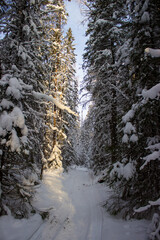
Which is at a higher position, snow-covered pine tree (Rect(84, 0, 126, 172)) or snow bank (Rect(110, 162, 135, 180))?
snow-covered pine tree (Rect(84, 0, 126, 172))

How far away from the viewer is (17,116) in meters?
3.99

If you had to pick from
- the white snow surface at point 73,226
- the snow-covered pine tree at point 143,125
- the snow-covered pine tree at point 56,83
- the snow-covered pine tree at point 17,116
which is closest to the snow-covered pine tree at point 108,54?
the snow-covered pine tree at point 143,125

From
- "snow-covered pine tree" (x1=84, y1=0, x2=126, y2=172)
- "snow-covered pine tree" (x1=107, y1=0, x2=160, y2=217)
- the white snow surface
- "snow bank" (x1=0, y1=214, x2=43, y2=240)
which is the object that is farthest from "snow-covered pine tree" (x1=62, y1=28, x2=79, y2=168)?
"snow bank" (x1=0, y1=214, x2=43, y2=240)

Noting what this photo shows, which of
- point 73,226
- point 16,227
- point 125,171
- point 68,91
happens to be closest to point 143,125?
point 125,171

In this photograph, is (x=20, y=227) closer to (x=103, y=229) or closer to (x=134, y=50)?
(x=103, y=229)

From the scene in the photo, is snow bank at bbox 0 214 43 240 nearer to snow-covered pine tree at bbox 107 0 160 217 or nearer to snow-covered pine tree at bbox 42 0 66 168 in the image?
snow-covered pine tree at bbox 107 0 160 217

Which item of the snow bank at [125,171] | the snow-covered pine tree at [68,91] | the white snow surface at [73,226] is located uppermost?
the snow-covered pine tree at [68,91]

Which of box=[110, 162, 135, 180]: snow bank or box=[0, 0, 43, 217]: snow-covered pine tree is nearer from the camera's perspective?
box=[0, 0, 43, 217]: snow-covered pine tree

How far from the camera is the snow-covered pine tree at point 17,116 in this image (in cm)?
405

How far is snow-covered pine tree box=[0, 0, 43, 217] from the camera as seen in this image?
4.05 metres

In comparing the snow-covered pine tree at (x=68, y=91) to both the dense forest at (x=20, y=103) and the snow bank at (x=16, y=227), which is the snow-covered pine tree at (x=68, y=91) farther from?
the snow bank at (x=16, y=227)

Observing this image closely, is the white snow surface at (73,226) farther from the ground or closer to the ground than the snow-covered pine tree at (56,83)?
closer to the ground

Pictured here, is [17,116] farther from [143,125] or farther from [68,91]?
[68,91]

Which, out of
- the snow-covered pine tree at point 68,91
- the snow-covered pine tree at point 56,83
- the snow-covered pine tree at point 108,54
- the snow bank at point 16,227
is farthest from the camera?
the snow-covered pine tree at point 68,91
